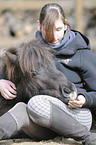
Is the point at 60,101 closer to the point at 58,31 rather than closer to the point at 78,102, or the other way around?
the point at 78,102

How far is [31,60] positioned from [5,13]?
16.9 ft

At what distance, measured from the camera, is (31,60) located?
1.75 m

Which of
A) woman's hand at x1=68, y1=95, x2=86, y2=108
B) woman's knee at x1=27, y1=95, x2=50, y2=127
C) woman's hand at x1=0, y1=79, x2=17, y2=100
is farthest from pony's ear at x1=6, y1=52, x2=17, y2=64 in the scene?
woman's hand at x1=68, y1=95, x2=86, y2=108

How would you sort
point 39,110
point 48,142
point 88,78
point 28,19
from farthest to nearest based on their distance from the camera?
1. point 28,19
2. point 88,78
3. point 48,142
4. point 39,110

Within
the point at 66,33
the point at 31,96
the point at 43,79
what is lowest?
the point at 31,96

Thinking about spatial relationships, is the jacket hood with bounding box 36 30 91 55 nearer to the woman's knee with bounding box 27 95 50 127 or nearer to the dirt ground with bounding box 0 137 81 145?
the woman's knee with bounding box 27 95 50 127

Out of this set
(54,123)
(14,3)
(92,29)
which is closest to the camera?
(54,123)

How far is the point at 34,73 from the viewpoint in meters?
1.71

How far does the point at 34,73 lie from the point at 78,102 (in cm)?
33

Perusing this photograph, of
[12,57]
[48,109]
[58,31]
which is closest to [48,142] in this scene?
[48,109]

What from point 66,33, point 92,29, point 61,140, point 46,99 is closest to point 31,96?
point 46,99

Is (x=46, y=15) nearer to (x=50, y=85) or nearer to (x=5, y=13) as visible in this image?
(x=50, y=85)

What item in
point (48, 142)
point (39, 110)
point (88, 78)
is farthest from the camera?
point (88, 78)

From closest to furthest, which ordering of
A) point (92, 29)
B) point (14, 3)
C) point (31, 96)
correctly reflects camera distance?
point (31, 96) < point (14, 3) < point (92, 29)
